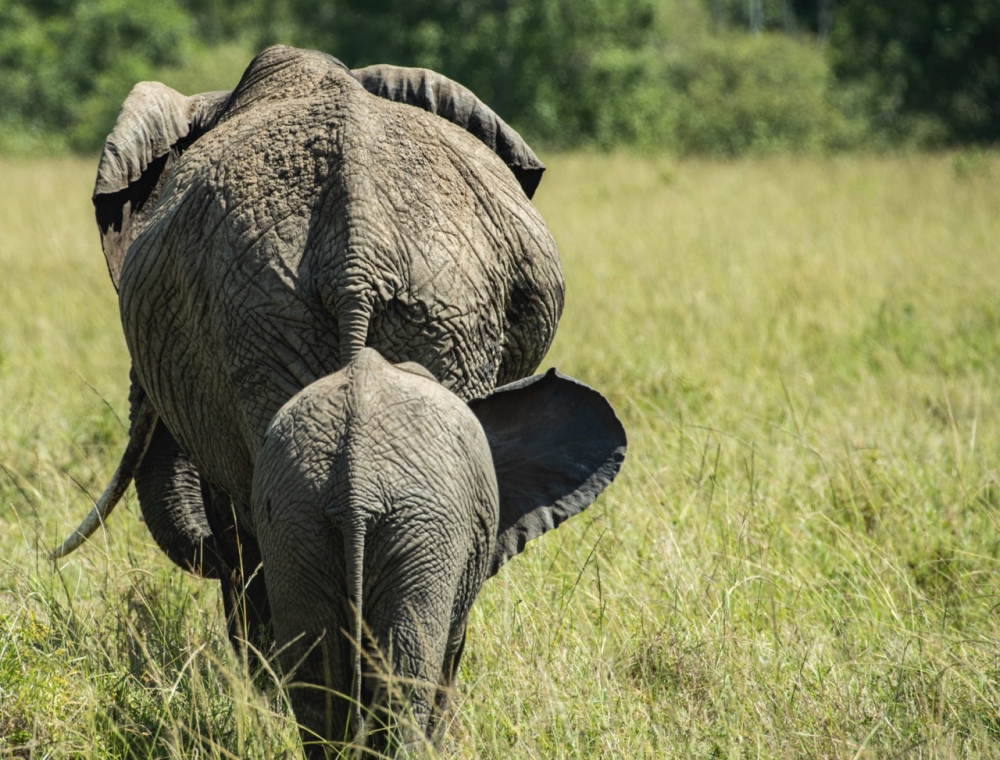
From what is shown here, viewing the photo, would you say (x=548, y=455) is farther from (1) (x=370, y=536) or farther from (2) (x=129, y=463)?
(2) (x=129, y=463)

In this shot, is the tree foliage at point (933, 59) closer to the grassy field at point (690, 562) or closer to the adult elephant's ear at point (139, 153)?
the grassy field at point (690, 562)

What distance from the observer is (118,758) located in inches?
107

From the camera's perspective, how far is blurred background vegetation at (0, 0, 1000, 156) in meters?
22.7

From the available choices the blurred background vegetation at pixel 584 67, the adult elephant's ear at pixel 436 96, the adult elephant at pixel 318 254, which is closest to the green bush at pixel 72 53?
the blurred background vegetation at pixel 584 67

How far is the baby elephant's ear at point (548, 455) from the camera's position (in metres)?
2.27

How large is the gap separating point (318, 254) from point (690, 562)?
1.86m

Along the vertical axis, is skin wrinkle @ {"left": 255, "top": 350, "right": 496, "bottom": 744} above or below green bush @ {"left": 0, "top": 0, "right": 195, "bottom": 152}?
above

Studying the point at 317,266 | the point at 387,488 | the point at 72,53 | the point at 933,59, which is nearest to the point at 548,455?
the point at 387,488

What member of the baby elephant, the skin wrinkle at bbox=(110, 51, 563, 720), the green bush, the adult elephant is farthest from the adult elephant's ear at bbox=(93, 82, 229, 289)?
the green bush

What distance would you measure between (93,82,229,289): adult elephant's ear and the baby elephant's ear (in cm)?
127

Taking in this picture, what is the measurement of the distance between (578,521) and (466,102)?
179 cm

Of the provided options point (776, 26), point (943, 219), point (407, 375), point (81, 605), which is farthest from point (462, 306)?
point (776, 26)

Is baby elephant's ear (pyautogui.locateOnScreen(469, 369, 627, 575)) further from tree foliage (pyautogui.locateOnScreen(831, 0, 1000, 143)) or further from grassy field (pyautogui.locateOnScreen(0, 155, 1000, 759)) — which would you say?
tree foliage (pyautogui.locateOnScreen(831, 0, 1000, 143))

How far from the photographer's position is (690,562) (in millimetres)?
3662
